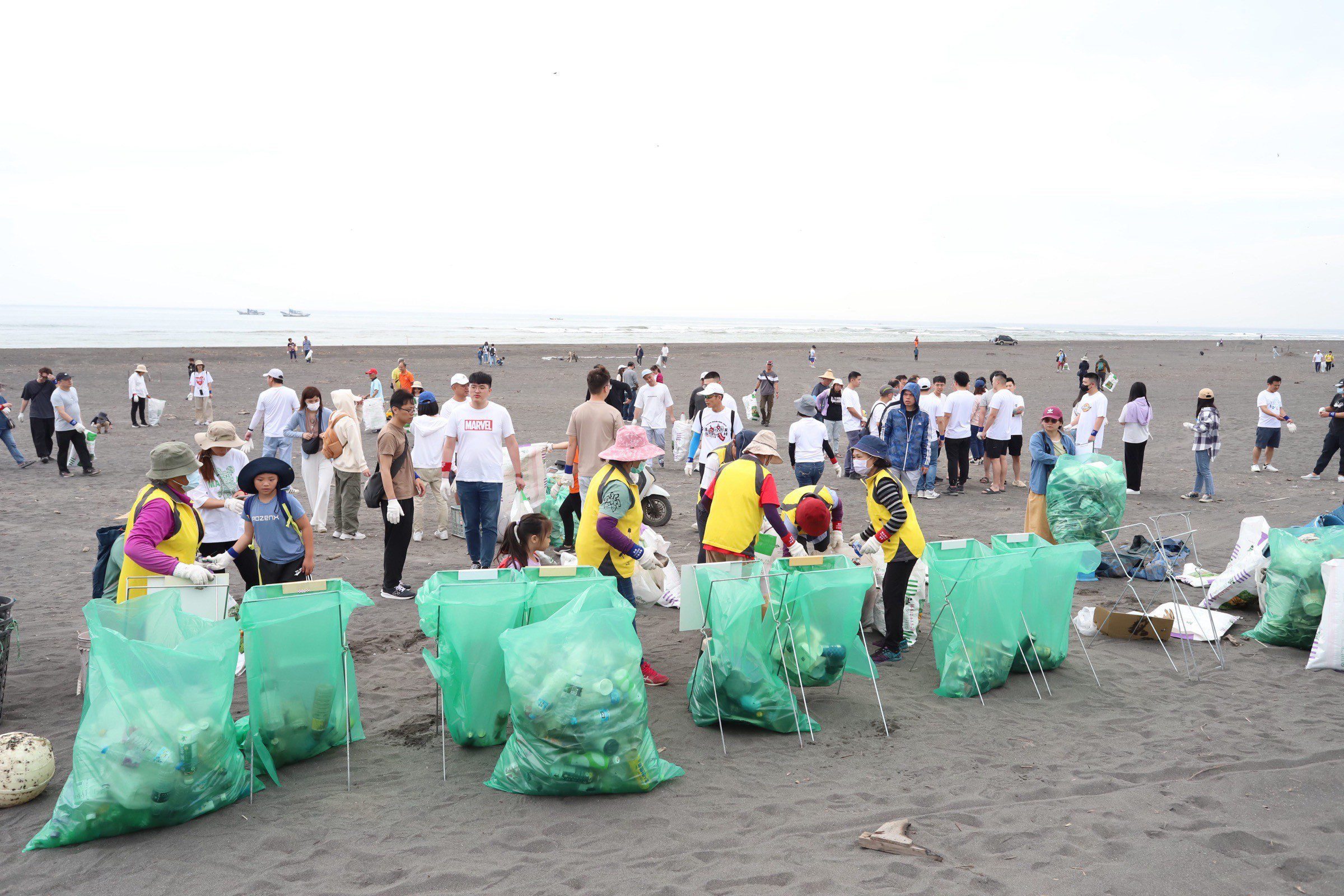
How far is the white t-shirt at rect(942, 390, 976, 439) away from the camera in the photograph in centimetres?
1127

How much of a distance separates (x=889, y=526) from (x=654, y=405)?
698cm

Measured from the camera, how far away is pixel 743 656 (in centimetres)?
434

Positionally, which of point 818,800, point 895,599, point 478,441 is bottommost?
point 818,800

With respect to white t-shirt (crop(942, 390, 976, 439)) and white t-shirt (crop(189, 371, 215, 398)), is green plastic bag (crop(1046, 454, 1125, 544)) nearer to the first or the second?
white t-shirt (crop(942, 390, 976, 439))

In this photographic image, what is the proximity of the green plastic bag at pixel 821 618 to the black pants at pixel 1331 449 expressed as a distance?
1069 centimetres

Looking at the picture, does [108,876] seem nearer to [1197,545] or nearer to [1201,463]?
[1197,545]

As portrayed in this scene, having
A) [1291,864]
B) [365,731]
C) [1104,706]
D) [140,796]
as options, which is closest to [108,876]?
[140,796]

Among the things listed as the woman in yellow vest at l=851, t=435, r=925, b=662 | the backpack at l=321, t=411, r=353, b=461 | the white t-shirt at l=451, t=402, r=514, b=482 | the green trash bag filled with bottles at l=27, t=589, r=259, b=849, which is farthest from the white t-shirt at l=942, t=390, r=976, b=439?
the green trash bag filled with bottles at l=27, t=589, r=259, b=849

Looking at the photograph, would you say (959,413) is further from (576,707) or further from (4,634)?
(4,634)

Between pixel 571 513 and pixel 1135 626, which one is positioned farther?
pixel 571 513

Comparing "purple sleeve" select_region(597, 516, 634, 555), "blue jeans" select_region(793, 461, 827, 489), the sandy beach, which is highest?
"purple sleeve" select_region(597, 516, 634, 555)

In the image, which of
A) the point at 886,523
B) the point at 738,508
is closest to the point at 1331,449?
the point at 886,523

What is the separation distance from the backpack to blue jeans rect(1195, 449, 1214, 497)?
992 centimetres

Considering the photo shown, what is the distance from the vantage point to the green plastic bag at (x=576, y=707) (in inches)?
140
